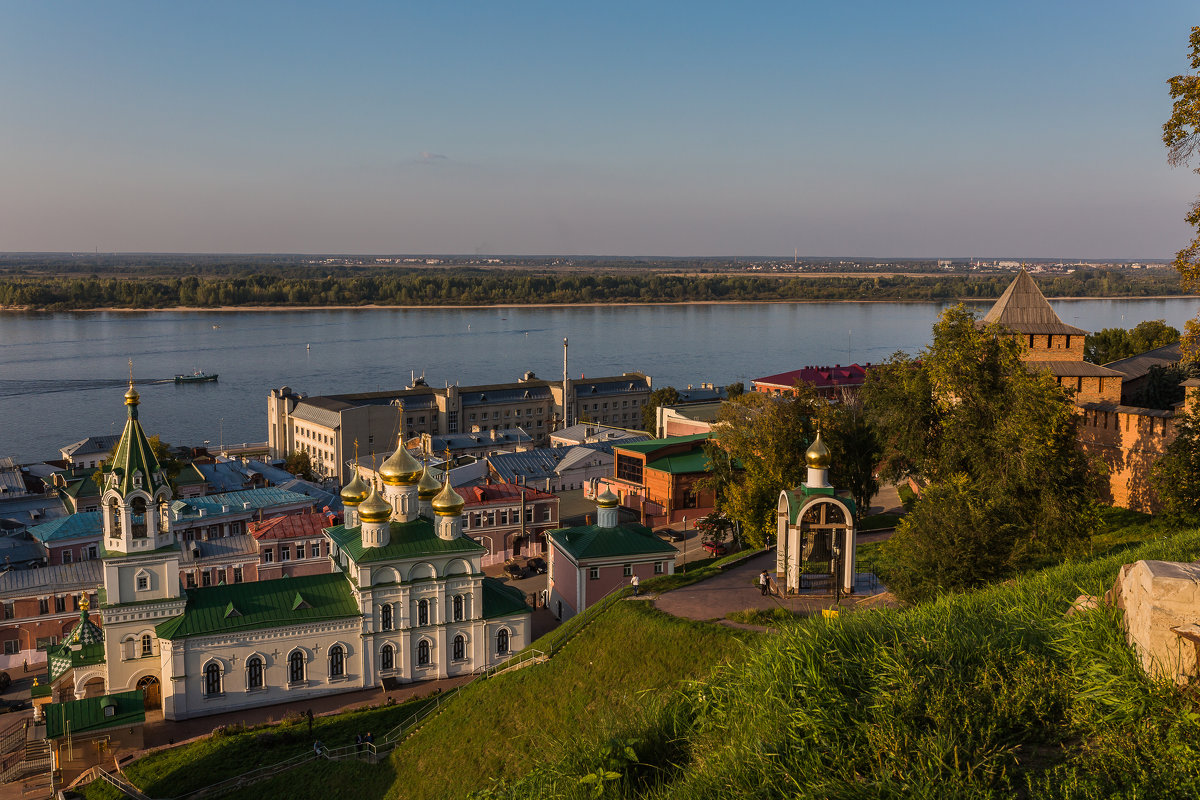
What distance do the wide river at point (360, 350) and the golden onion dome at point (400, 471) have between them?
2907cm

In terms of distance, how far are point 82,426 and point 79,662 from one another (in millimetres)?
34335

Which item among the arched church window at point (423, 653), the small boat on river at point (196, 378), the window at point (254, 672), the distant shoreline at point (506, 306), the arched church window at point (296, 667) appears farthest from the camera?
the distant shoreline at point (506, 306)

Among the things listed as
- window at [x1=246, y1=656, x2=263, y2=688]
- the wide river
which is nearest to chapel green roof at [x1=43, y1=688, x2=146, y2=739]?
window at [x1=246, y1=656, x2=263, y2=688]

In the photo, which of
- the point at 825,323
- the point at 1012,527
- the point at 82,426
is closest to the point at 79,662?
the point at 1012,527

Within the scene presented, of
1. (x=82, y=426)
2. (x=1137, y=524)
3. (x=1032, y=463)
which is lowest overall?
(x=82, y=426)

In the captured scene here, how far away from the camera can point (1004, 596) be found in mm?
5777

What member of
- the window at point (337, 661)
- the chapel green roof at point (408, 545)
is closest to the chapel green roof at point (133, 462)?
the chapel green roof at point (408, 545)

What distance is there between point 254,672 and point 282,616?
87 cm

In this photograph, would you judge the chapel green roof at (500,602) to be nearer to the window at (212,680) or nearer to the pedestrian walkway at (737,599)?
the pedestrian walkway at (737,599)

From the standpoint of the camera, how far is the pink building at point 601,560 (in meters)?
15.9

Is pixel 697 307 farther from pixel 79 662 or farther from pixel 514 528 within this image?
pixel 79 662

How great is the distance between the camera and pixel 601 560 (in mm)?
15945

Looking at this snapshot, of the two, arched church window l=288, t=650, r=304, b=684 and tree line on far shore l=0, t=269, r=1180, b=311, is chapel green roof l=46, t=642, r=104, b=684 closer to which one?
arched church window l=288, t=650, r=304, b=684

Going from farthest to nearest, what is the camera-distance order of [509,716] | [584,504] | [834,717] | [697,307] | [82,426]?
[697,307] < [82,426] < [584,504] < [509,716] < [834,717]
